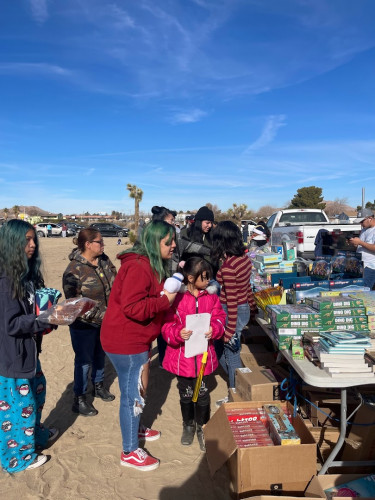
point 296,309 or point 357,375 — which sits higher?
point 296,309

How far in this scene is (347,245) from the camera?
494 cm

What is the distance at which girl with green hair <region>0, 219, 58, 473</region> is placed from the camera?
2.69 metres

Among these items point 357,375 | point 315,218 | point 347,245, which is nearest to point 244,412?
point 357,375

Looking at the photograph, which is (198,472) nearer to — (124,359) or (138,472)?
(138,472)

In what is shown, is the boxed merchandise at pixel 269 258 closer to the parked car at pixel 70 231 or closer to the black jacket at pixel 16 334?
the black jacket at pixel 16 334

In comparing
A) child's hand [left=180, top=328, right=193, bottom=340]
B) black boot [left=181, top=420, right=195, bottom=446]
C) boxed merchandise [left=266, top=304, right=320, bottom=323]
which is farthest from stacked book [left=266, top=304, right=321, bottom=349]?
black boot [left=181, top=420, right=195, bottom=446]

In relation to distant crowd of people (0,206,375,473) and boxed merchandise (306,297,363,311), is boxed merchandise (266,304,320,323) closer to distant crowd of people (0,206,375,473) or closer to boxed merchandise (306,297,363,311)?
boxed merchandise (306,297,363,311)

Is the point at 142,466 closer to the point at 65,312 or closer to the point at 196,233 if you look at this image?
the point at 65,312

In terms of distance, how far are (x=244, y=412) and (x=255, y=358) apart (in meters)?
1.17

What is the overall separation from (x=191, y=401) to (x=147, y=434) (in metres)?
0.61

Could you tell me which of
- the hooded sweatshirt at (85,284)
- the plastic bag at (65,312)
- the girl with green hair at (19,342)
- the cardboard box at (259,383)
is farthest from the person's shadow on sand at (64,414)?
the cardboard box at (259,383)

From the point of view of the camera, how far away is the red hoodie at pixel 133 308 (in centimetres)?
255

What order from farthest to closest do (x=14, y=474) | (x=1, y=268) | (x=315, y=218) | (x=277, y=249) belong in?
(x=315, y=218)
(x=277, y=249)
(x=14, y=474)
(x=1, y=268)

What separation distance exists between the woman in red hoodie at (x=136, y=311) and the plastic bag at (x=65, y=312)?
27 cm
